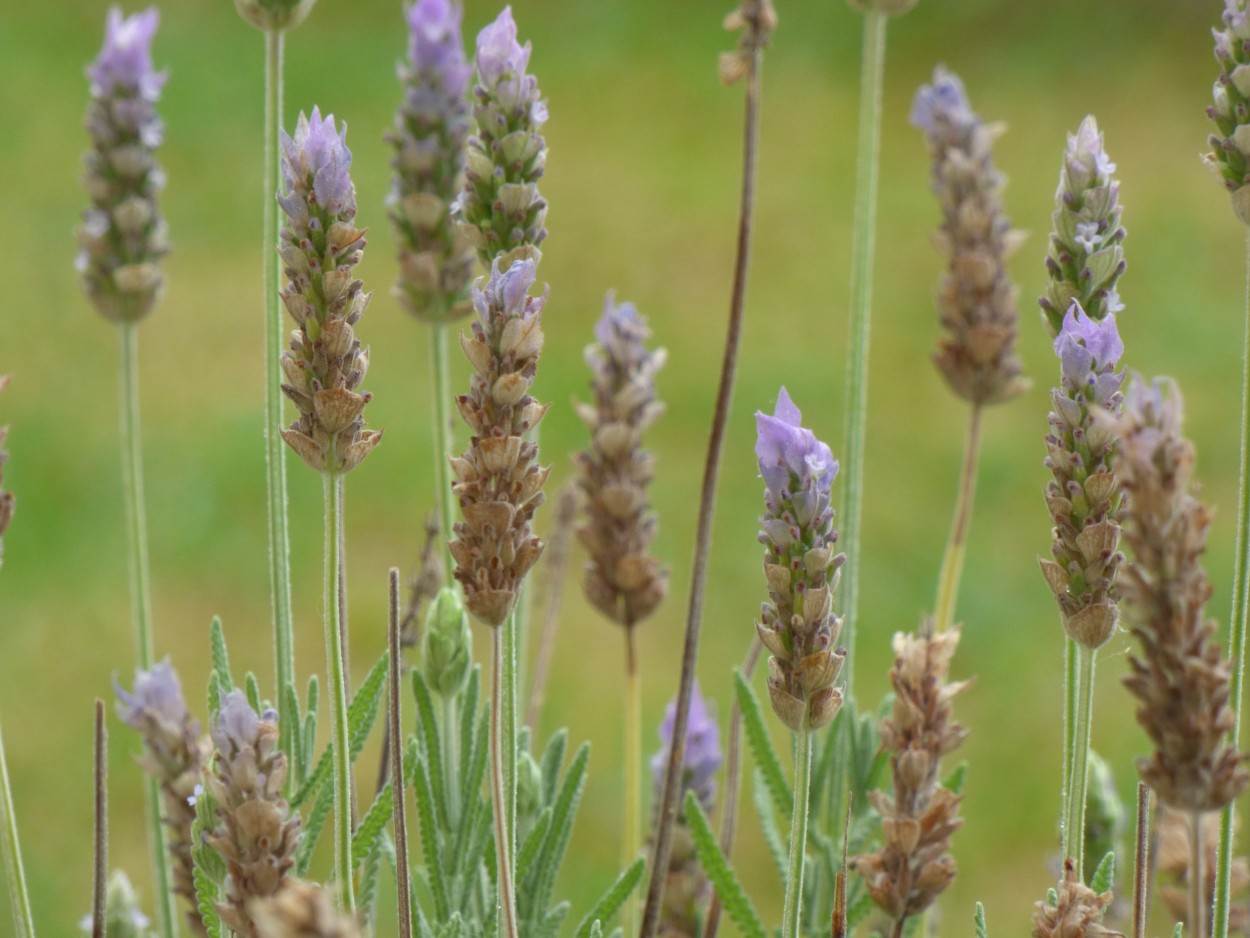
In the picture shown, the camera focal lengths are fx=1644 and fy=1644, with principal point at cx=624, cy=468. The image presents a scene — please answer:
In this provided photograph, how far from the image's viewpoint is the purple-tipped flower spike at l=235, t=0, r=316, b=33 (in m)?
0.82

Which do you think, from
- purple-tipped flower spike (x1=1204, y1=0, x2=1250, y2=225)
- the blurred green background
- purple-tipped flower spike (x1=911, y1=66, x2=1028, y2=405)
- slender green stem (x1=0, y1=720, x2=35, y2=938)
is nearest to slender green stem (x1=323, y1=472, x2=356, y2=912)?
slender green stem (x1=0, y1=720, x2=35, y2=938)

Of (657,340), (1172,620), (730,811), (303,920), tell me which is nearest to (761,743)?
(730,811)

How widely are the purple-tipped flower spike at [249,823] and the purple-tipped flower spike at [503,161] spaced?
25 cm

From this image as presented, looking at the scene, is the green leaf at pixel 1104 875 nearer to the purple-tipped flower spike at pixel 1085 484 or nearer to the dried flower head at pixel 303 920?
the purple-tipped flower spike at pixel 1085 484

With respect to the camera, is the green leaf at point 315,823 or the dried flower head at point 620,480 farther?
the dried flower head at point 620,480

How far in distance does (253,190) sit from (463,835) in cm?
303

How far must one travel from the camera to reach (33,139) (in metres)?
3.77

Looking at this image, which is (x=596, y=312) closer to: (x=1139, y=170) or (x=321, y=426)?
(x=1139, y=170)

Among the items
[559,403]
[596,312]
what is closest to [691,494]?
[559,403]

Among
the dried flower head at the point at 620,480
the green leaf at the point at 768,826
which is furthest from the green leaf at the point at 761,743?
the dried flower head at the point at 620,480

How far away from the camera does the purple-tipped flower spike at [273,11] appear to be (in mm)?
825

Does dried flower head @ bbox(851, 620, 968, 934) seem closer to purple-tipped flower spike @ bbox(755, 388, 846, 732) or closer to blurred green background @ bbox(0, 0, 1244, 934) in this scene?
purple-tipped flower spike @ bbox(755, 388, 846, 732)

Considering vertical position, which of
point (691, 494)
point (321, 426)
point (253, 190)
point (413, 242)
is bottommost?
point (321, 426)

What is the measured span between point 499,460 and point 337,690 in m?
0.11
